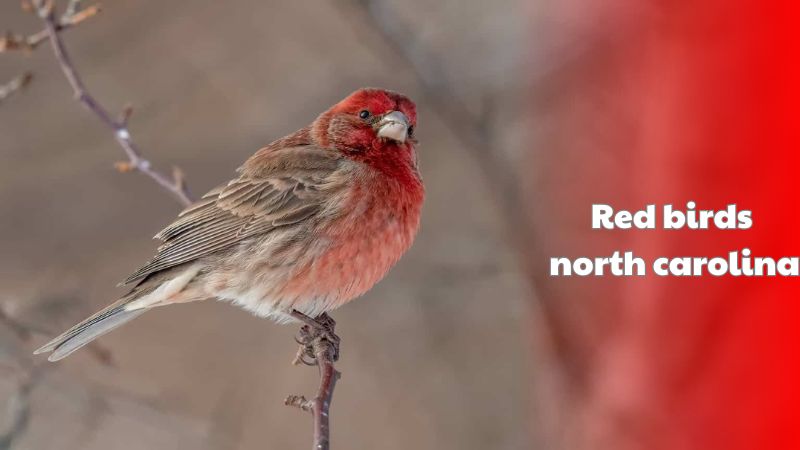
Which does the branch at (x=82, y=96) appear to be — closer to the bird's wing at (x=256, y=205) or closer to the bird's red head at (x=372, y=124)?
the bird's wing at (x=256, y=205)

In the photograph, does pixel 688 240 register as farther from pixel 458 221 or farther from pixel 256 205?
pixel 256 205

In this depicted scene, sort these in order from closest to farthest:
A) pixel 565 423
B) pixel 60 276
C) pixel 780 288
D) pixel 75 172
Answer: pixel 565 423 < pixel 780 288 < pixel 60 276 < pixel 75 172

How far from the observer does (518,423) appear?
6.42 metres

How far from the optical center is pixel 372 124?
4727 mm

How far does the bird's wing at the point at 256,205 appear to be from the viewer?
4.64 m

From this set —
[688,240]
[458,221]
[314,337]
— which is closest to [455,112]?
[314,337]

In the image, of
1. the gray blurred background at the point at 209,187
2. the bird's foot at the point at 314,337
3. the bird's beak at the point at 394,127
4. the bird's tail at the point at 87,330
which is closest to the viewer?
the bird's tail at the point at 87,330

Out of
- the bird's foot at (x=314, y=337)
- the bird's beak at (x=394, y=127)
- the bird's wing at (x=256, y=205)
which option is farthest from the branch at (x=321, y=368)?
the bird's beak at (x=394, y=127)

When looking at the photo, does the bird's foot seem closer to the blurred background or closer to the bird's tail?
the bird's tail

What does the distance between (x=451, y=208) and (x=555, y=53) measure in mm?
1541

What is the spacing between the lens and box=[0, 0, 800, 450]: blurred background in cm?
463

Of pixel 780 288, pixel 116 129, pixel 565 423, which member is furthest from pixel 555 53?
pixel 116 129

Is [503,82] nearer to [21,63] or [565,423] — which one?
[565,423]

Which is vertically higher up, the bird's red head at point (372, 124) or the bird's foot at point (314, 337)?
the bird's red head at point (372, 124)
